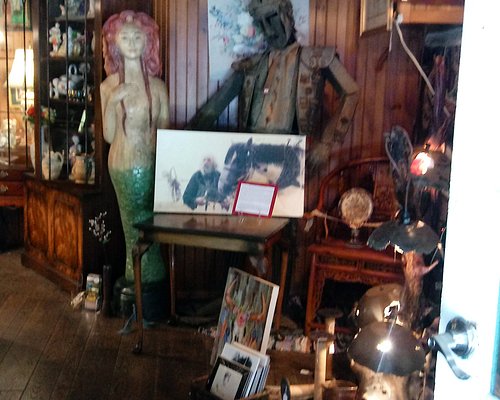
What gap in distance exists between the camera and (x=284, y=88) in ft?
11.1

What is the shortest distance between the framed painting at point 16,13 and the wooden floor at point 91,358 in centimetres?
199

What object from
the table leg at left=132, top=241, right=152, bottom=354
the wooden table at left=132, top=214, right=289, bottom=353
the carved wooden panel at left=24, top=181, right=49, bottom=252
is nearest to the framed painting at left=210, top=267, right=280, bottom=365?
the wooden table at left=132, top=214, right=289, bottom=353

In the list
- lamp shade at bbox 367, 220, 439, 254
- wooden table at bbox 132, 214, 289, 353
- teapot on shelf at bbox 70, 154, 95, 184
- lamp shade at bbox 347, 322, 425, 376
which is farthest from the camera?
teapot on shelf at bbox 70, 154, 95, 184

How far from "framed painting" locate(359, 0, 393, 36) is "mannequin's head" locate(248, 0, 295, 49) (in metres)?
0.35

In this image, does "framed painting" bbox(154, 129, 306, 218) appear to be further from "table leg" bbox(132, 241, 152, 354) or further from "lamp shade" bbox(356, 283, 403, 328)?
"lamp shade" bbox(356, 283, 403, 328)

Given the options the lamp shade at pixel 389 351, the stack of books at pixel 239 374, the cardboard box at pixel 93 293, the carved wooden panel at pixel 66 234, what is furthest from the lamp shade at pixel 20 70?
the lamp shade at pixel 389 351

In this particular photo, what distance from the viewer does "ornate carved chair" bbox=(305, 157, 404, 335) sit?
3.19 metres

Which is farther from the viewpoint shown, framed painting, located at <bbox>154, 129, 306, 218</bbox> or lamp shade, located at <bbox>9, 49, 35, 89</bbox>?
lamp shade, located at <bbox>9, 49, 35, 89</bbox>

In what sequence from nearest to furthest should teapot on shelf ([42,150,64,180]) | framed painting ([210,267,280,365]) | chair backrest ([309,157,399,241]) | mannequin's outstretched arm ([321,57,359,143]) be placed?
framed painting ([210,267,280,365]) → mannequin's outstretched arm ([321,57,359,143]) → chair backrest ([309,157,399,241]) → teapot on shelf ([42,150,64,180])

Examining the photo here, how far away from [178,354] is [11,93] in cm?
272

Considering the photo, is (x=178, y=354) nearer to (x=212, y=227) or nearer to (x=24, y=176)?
(x=212, y=227)

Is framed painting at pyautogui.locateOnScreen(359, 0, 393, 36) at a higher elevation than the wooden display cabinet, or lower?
higher

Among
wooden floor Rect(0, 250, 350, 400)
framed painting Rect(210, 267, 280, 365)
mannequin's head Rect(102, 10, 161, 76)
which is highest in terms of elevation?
mannequin's head Rect(102, 10, 161, 76)

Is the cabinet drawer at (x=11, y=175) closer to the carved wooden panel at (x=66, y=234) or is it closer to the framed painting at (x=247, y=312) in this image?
the carved wooden panel at (x=66, y=234)
